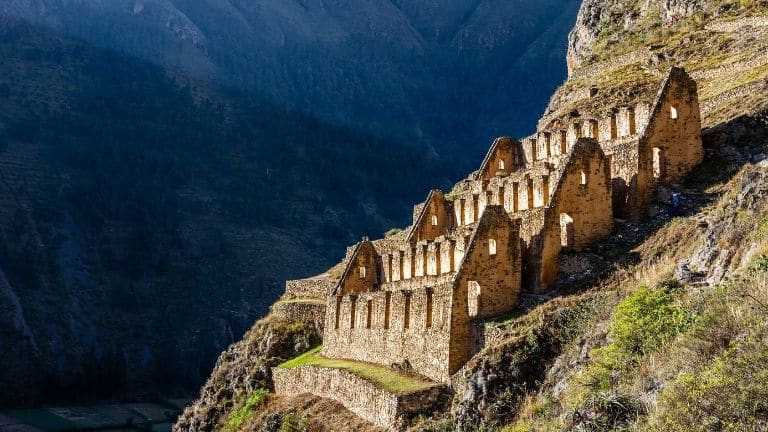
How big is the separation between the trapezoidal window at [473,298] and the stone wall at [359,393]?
2674 mm

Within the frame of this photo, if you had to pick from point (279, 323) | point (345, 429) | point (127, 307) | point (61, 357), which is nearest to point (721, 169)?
point (345, 429)

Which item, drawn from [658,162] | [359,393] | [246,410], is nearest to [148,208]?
[246,410]

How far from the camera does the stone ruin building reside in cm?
3344

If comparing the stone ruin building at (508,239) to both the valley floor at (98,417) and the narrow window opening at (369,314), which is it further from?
the valley floor at (98,417)

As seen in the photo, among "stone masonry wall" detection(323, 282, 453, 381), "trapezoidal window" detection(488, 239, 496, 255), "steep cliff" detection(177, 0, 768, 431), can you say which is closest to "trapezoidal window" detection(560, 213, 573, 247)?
"steep cliff" detection(177, 0, 768, 431)

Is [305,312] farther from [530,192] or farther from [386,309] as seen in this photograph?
[530,192]

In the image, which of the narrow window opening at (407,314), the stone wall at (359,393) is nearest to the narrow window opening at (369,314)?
the stone wall at (359,393)

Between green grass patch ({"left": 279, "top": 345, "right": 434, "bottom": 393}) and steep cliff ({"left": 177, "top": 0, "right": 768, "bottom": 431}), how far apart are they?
191 cm

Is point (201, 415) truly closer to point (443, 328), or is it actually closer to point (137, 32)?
point (443, 328)

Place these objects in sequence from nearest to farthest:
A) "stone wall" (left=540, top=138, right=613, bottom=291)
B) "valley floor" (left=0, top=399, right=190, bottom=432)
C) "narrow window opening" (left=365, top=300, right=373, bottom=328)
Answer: "stone wall" (left=540, top=138, right=613, bottom=291) → "narrow window opening" (left=365, top=300, right=373, bottom=328) → "valley floor" (left=0, top=399, right=190, bottom=432)

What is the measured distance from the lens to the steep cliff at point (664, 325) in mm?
17734

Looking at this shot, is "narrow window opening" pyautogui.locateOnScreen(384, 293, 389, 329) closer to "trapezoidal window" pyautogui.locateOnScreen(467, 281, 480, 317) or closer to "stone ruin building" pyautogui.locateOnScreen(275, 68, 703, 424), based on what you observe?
"stone ruin building" pyautogui.locateOnScreen(275, 68, 703, 424)

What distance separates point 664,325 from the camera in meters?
22.9

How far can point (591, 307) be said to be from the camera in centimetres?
2909
